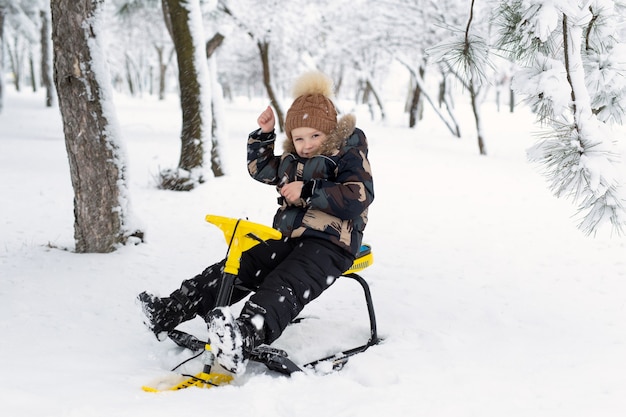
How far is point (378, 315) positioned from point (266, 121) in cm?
143

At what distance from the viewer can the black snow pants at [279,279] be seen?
2.46 metres

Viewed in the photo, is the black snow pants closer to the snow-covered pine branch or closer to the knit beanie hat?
the knit beanie hat

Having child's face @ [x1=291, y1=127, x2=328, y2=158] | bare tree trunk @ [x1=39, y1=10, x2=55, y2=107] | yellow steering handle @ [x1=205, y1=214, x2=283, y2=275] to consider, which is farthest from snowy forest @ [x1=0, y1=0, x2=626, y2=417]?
bare tree trunk @ [x1=39, y1=10, x2=55, y2=107]

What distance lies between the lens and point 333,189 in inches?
105

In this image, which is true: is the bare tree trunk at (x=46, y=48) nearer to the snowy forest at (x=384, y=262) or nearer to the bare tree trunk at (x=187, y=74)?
the snowy forest at (x=384, y=262)

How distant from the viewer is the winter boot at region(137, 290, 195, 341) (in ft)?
8.57

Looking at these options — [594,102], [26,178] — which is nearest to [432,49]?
[594,102]

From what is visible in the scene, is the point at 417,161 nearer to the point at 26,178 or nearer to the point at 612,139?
the point at 26,178

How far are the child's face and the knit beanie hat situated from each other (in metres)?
0.02

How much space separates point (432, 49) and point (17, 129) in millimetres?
13369

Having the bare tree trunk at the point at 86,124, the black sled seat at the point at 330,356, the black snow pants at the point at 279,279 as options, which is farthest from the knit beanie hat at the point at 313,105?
the bare tree trunk at the point at 86,124

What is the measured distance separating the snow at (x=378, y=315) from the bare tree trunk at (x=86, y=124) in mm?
301

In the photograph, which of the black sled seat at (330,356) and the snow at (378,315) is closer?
the snow at (378,315)

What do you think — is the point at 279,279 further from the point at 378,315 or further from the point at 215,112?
the point at 215,112
